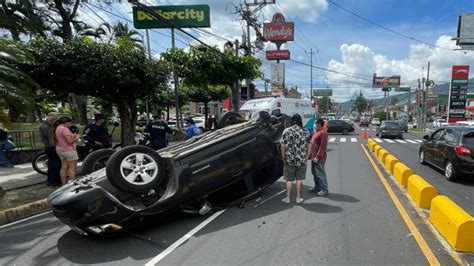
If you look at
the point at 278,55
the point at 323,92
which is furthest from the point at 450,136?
the point at 323,92

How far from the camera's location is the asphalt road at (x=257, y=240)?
438 cm

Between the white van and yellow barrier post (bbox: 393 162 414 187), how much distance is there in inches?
313

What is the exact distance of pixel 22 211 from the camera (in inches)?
257

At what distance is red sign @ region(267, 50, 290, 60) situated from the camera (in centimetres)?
4097

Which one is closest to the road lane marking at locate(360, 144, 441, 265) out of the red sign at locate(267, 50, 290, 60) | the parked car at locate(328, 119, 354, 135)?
the parked car at locate(328, 119, 354, 135)

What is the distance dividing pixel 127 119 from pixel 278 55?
31.3m

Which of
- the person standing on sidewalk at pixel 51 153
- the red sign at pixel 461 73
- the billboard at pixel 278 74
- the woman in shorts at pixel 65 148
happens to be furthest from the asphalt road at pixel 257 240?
the red sign at pixel 461 73

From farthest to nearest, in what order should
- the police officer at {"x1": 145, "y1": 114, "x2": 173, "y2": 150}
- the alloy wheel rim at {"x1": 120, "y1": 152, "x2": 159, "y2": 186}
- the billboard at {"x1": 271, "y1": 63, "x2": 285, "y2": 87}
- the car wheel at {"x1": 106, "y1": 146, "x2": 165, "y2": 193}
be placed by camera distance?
the billboard at {"x1": 271, "y1": 63, "x2": 285, "y2": 87} < the police officer at {"x1": 145, "y1": 114, "x2": 173, "y2": 150} < the alloy wheel rim at {"x1": 120, "y1": 152, "x2": 159, "y2": 186} < the car wheel at {"x1": 106, "y1": 146, "x2": 165, "y2": 193}

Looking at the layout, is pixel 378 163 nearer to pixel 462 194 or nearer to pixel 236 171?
pixel 462 194

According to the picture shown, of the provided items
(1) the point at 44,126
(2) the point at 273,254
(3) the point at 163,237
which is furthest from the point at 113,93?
(2) the point at 273,254

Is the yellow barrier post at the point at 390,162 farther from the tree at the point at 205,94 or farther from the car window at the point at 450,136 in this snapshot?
the tree at the point at 205,94

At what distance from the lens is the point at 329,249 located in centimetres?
459

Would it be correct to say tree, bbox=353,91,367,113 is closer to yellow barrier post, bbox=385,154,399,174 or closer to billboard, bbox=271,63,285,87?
billboard, bbox=271,63,285,87

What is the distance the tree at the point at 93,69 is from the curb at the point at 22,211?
14.0ft
